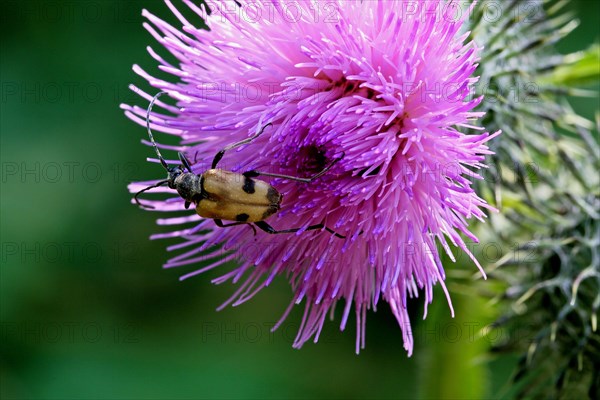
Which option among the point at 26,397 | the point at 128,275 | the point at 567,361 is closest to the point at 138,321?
the point at 128,275

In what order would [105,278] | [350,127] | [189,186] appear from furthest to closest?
[105,278], [189,186], [350,127]

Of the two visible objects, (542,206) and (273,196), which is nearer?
(273,196)

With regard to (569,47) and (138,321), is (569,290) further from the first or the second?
(138,321)

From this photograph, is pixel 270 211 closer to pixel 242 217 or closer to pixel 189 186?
pixel 242 217

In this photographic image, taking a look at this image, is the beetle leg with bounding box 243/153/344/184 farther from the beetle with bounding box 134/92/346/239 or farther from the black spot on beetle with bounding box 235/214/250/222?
the black spot on beetle with bounding box 235/214/250/222

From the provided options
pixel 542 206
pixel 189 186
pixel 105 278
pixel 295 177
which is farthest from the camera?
pixel 105 278

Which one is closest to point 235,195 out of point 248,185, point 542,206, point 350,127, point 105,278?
point 248,185

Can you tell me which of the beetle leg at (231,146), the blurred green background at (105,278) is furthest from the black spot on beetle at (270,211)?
the blurred green background at (105,278)
